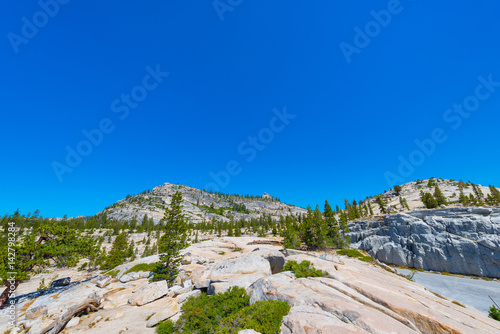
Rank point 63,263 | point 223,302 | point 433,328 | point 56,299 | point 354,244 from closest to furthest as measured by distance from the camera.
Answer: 1. point 433,328
2. point 223,302
3. point 56,299
4. point 63,263
5. point 354,244

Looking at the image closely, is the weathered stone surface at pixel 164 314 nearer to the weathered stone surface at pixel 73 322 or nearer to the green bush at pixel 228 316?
the green bush at pixel 228 316

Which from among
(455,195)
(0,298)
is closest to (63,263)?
(0,298)

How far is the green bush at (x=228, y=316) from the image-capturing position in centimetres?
Result: 933

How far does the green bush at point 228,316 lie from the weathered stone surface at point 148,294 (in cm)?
626

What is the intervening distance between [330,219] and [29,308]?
6058 centimetres

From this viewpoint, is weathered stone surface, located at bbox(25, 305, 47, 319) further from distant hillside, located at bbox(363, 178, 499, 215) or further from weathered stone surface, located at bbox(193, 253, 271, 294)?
distant hillside, located at bbox(363, 178, 499, 215)

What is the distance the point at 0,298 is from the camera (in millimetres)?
18422

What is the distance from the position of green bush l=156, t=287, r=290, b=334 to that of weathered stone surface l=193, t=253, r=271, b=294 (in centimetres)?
143

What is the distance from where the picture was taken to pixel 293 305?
416 inches

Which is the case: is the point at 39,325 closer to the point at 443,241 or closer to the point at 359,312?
the point at 359,312

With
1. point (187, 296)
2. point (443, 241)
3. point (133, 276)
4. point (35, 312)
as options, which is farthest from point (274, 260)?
point (443, 241)

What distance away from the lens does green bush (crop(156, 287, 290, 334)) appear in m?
9.33

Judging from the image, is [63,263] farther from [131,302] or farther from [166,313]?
[166,313]

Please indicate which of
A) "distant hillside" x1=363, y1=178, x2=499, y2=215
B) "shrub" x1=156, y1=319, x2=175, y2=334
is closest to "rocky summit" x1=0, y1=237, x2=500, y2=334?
"shrub" x1=156, y1=319, x2=175, y2=334
